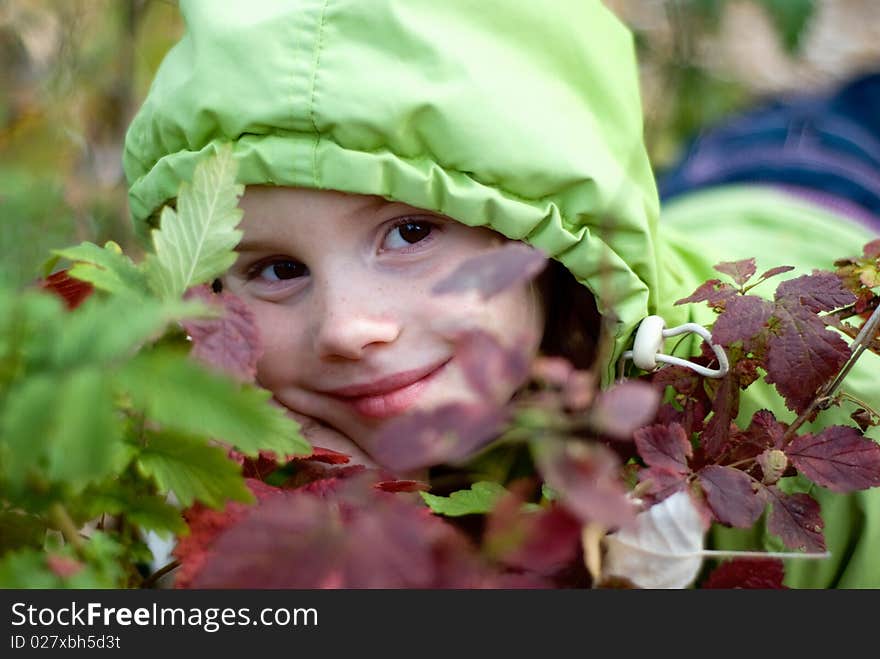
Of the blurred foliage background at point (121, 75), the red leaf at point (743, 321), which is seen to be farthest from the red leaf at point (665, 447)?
the blurred foliage background at point (121, 75)

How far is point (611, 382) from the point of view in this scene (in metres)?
1.04

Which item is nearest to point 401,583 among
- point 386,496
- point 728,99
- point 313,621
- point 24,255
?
point 313,621

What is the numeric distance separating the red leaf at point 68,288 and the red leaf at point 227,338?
7.0 inches

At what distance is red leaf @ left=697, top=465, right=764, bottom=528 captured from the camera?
0.69 meters

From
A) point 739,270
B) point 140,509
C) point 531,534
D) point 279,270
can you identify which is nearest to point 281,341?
point 279,270

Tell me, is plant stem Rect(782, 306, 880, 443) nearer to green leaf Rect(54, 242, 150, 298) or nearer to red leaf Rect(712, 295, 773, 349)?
red leaf Rect(712, 295, 773, 349)

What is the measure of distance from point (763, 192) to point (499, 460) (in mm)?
1065

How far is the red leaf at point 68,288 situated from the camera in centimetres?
80

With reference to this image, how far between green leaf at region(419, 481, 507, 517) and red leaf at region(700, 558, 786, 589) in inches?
7.2

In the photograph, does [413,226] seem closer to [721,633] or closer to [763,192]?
[721,633]

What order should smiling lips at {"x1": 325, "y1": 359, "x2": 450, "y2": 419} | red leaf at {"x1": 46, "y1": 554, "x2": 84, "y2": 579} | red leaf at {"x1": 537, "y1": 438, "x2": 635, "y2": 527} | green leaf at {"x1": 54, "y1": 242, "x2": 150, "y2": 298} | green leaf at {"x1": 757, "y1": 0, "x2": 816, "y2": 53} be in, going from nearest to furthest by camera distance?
1. red leaf at {"x1": 537, "y1": 438, "x2": 635, "y2": 527}
2. red leaf at {"x1": 46, "y1": 554, "x2": 84, "y2": 579}
3. green leaf at {"x1": 54, "y1": 242, "x2": 150, "y2": 298}
4. smiling lips at {"x1": 325, "y1": 359, "x2": 450, "y2": 419}
5. green leaf at {"x1": 757, "y1": 0, "x2": 816, "y2": 53}

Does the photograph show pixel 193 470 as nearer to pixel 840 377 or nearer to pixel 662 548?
pixel 662 548

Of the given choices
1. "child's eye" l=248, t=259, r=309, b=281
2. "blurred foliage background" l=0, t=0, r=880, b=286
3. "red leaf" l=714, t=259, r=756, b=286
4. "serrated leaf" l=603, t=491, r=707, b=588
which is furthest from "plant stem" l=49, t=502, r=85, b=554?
"blurred foliage background" l=0, t=0, r=880, b=286

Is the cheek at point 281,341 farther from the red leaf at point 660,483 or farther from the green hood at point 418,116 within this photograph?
the red leaf at point 660,483
